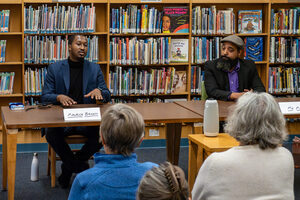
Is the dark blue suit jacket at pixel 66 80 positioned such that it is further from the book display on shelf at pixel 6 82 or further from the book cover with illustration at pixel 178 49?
the book cover with illustration at pixel 178 49

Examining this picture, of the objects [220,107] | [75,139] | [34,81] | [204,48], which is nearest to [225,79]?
[220,107]

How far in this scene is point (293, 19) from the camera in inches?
211

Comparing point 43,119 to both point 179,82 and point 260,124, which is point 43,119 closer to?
point 260,124

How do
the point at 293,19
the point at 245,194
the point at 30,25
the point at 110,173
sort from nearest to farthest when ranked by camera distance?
the point at 110,173 < the point at 245,194 < the point at 30,25 < the point at 293,19

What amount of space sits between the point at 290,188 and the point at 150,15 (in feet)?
12.0

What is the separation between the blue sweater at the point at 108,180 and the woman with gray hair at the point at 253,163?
0.31 metres

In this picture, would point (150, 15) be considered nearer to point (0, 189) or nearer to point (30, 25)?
point (30, 25)

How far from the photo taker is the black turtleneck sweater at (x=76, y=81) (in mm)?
3920

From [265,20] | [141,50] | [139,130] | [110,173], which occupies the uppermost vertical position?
[265,20]

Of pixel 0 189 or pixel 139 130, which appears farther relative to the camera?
pixel 0 189

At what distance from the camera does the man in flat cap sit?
13.5 feet

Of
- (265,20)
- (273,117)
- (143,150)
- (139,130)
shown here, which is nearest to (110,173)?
(139,130)

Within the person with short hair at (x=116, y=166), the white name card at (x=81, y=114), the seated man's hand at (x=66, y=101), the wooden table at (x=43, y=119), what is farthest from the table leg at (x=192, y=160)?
the person with short hair at (x=116, y=166)

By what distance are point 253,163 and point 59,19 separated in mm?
3657
